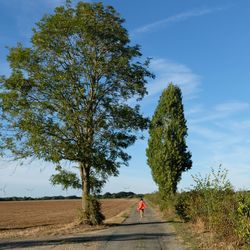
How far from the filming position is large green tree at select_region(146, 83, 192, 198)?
4709 centimetres

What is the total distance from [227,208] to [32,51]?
18.8 meters

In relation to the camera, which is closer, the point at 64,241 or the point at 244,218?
the point at 244,218

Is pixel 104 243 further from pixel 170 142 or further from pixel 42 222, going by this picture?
pixel 170 142

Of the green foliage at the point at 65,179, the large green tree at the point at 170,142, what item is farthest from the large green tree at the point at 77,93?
the large green tree at the point at 170,142

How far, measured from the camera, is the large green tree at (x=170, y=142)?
47.1 meters

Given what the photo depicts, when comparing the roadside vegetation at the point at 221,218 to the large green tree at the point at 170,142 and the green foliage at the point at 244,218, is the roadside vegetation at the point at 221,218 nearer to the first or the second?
the green foliage at the point at 244,218

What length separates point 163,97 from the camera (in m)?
49.0

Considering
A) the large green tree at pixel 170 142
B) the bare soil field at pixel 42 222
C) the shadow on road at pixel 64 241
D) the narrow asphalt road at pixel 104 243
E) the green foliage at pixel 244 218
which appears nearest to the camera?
the green foliage at pixel 244 218

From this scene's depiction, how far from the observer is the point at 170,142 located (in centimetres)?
4728

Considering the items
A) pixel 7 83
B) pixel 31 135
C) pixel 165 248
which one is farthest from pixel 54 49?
pixel 165 248

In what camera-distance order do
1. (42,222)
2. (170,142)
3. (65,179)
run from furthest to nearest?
(170,142)
(42,222)
(65,179)

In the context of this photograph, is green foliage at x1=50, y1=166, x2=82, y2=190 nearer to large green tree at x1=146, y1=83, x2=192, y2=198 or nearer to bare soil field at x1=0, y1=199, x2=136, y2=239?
bare soil field at x1=0, y1=199, x2=136, y2=239

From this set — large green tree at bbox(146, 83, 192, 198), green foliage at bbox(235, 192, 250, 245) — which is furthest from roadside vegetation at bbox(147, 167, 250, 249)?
large green tree at bbox(146, 83, 192, 198)

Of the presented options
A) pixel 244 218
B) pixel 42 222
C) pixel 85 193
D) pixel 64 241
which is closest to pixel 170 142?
pixel 42 222
